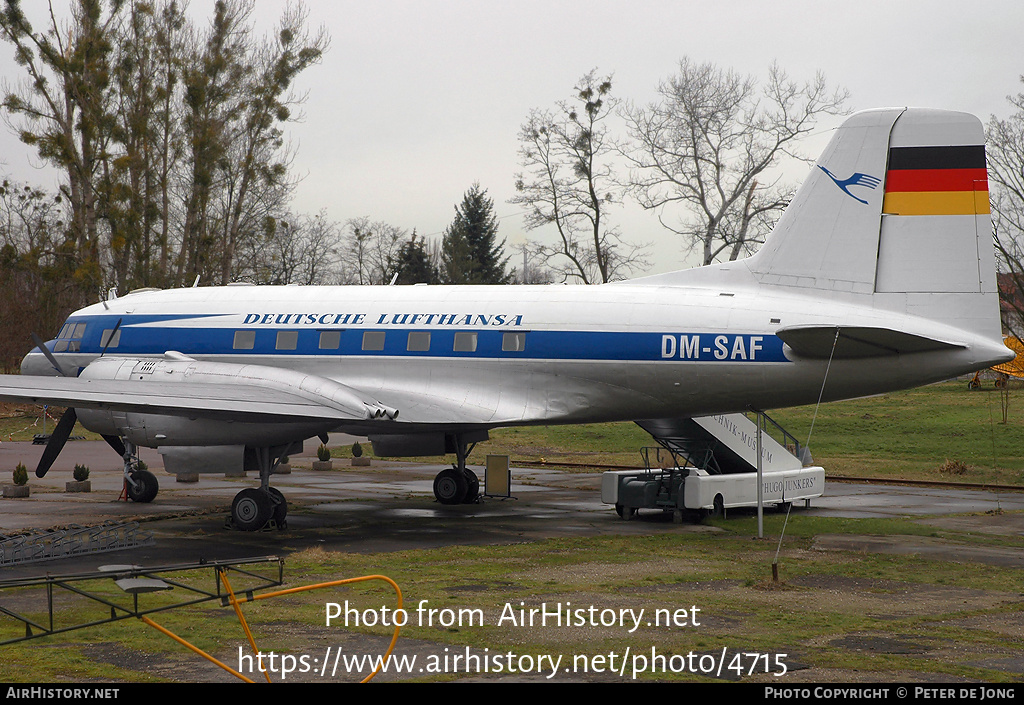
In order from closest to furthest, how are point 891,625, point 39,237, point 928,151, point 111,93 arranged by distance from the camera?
point 891,625
point 928,151
point 111,93
point 39,237

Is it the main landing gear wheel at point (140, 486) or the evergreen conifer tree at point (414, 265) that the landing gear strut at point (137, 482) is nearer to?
the main landing gear wheel at point (140, 486)

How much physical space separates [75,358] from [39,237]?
116ft

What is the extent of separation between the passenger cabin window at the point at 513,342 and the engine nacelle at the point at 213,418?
2574mm

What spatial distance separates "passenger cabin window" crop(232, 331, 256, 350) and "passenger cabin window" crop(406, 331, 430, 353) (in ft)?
11.7

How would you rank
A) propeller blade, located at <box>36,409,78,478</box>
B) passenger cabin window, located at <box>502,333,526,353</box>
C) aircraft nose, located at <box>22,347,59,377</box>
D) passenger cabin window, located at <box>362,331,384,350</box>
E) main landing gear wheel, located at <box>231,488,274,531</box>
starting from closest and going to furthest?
main landing gear wheel, located at <box>231,488,274,531</box>, passenger cabin window, located at <box>502,333,526,353</box>, passenger cabin window, located at <box>362,331,384,350</box>, propeller blade, located at <box>36,409,78,478</box>, aircraft nose, located at <box>22,347,59,377</box>

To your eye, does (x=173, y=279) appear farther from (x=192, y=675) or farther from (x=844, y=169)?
(x=192, y=675)

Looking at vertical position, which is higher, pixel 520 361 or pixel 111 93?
pixel 111 93

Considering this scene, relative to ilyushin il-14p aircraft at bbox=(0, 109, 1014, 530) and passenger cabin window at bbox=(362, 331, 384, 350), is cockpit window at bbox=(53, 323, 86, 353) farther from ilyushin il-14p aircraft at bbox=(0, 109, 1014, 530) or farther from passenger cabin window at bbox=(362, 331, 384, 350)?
passenger cabin window at bbox=(362, 331, 384, 350)

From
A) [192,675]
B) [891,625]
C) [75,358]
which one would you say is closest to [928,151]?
[891,625]

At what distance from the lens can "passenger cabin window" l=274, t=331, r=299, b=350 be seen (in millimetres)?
19797

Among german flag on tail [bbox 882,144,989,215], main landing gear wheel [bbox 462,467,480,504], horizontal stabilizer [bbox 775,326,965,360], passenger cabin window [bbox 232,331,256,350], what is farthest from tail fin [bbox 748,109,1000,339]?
passenger cabin window [bbox 232,331,256,350]

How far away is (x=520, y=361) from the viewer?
1823cm

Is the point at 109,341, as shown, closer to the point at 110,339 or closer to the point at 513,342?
the point at 110,339

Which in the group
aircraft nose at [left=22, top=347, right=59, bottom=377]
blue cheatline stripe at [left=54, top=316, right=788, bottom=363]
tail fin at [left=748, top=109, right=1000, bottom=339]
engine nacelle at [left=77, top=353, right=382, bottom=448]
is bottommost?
engine nacelle at [left=77, top=353, right=382, bottom=448]
